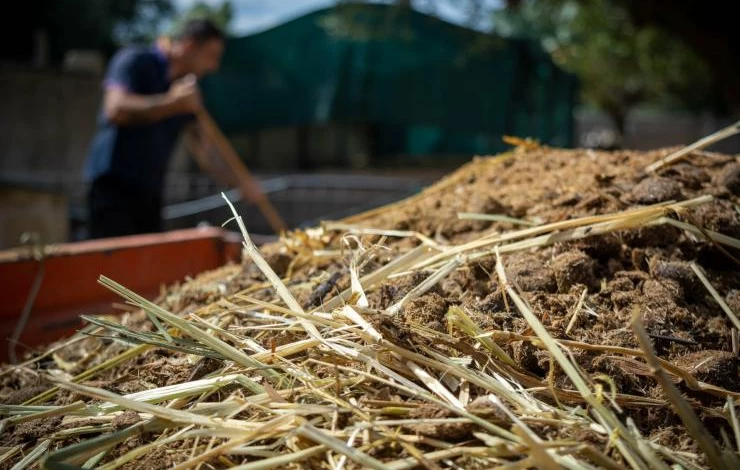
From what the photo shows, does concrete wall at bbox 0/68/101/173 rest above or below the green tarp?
below

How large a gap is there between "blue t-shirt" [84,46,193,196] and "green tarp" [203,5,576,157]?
4012mm

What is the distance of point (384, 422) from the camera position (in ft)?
4.45

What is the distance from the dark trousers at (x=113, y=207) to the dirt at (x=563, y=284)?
227cm

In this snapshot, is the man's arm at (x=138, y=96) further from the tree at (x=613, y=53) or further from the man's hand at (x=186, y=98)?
the tree at (x=613, y=53)

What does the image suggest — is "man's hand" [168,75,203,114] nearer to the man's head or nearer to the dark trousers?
the man's head

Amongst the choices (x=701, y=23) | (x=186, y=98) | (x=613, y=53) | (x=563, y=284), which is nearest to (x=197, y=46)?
(x=186, y=98)

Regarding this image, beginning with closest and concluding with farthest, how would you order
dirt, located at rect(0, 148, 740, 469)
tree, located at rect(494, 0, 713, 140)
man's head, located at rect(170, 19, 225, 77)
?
1. dirt, located at rect(0, 148, 740, 469)
2. man's head, located at rect(170, 19, 225, 77)
3. tree, located at rect(494, 0, 713, 140)

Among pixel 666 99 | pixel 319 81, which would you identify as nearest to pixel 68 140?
pixel 319 81

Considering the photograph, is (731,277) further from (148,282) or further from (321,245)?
(148,282)

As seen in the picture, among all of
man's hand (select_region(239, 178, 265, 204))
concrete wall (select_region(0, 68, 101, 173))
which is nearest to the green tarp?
concrete wall (select_region(0, 68, 101, 173))

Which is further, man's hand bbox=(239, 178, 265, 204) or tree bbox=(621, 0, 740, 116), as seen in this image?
tree bbox=(621, 0, 740, 116)

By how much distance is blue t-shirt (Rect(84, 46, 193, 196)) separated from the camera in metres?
4.64

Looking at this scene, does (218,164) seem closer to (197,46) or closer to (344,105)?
(197,46)

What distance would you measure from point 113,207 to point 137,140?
0.46 meters
